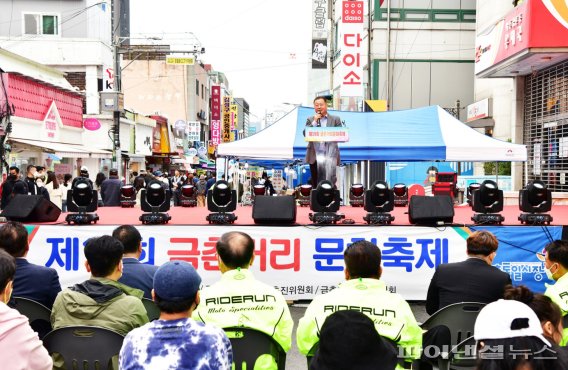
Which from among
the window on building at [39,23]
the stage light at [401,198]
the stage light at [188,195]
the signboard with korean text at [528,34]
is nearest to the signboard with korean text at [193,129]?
the window on building at [39,23]

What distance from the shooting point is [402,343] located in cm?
330

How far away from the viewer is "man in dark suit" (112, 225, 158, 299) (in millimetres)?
4652

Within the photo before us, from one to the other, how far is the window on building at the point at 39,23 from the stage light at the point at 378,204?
2905 cm

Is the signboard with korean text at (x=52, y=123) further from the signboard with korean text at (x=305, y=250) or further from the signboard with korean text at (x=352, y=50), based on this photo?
the signboard with korean text at (x=305, y=250)

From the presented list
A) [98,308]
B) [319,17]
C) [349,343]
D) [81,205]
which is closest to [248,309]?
[98,308]

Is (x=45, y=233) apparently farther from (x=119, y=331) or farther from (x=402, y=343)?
(x=402, y=343)

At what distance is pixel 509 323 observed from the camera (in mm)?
2270

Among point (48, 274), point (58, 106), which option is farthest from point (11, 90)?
point (48, 274)

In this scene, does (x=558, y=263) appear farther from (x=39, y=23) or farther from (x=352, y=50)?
(x=39, y=23)

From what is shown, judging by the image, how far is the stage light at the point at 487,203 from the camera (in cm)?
768

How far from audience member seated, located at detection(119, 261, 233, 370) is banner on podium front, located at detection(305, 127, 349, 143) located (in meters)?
5.98

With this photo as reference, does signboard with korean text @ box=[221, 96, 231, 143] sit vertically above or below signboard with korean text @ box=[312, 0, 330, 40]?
below

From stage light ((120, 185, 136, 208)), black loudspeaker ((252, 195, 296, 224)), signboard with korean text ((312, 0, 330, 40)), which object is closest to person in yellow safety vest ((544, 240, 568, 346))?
black loudspeaker ((252, 195, 296, 224))

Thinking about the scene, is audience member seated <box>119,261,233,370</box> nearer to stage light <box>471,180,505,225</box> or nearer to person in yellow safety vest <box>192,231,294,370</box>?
person in yellow safety vest <box>192,231,294,370</box>
